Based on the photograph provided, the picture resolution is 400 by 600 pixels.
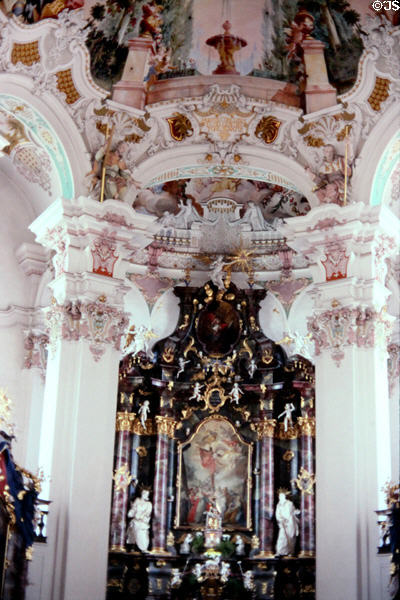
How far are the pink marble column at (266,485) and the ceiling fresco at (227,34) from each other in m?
7.92

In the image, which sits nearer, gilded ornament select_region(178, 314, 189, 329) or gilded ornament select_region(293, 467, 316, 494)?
gilded ornament select_region(293, 467, 316, 494)

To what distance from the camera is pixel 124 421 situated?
71.4 feet

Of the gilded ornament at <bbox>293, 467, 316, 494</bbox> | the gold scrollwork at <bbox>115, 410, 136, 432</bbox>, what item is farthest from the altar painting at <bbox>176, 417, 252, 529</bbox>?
the gold scrollwork at <bbox>115, 410, 136, 432</bbox>

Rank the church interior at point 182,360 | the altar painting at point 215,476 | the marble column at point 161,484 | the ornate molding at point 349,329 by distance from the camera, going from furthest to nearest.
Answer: the altar painting at point 215,476
the marble column at point 161,484
the ornate molding at point 349,329
the church interior at point 182,360

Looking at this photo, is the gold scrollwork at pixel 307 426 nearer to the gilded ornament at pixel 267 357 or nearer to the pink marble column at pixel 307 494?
the pink marble column at pixel 307 494

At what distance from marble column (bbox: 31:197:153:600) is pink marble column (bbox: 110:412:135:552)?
169 inches

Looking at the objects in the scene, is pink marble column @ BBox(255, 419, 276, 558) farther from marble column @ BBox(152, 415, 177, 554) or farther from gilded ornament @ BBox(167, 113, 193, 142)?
gilded ornament @ BBox(167, 113, 193, 142)

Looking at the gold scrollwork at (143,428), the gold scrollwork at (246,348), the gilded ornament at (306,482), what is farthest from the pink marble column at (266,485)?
the gold scrollwork at (143,428)

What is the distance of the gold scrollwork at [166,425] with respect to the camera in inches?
861

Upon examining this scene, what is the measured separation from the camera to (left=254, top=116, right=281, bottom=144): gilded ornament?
60.5ft

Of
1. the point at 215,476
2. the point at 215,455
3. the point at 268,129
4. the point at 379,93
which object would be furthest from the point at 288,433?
the point at 379,93

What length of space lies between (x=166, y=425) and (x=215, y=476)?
62.0 inches

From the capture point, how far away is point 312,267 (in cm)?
1794

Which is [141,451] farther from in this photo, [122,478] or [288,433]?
[288,433]
